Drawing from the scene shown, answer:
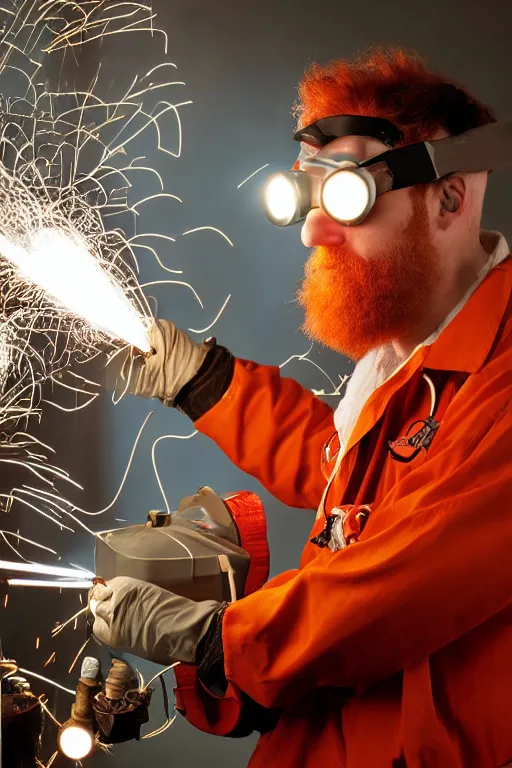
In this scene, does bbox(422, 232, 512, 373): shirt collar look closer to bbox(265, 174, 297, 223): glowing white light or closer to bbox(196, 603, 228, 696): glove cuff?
bbox(265, 174, 297, 223): glowing white light

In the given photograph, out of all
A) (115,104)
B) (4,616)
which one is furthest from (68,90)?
(4,616)

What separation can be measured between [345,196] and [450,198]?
168mm

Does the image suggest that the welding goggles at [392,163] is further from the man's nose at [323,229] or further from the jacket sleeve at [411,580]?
the jacket sleeve at [411,580]

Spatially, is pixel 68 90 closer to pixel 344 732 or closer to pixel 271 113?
pixel 271 113

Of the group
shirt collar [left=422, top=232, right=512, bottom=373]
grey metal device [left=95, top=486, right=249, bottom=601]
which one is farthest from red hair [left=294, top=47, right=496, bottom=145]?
grey metal device [left=95, top=486, right=249, bottom=601]

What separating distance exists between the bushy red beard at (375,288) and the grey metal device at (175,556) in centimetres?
41

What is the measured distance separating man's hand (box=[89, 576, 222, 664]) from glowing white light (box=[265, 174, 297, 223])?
2.05 feet

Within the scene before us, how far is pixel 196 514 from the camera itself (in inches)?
55.4

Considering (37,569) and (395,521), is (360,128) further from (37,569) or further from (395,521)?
(37,569)

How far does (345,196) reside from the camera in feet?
3.67

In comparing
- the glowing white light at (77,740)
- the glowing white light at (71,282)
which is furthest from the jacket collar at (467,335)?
the glowing white light at (77,740)

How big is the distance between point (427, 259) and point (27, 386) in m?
1.00

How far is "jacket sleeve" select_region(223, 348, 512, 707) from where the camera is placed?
95 centimetres

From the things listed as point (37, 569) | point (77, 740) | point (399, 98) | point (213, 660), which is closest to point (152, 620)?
point (213, 660)
